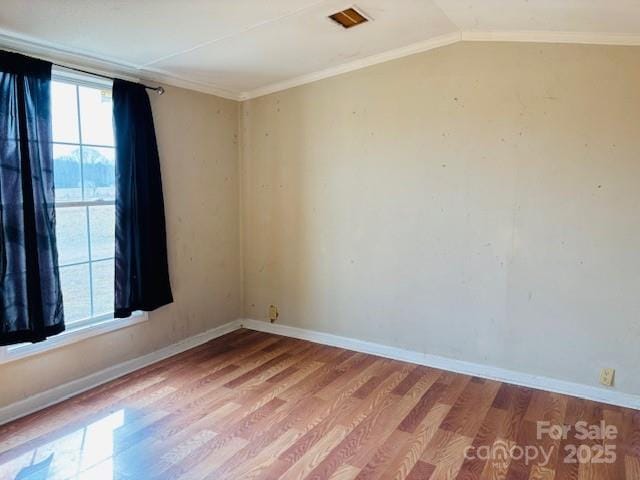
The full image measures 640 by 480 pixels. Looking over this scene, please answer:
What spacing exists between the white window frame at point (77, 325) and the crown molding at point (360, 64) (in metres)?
1.40

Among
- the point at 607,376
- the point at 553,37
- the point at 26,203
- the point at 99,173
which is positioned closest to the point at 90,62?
the point at 99,173

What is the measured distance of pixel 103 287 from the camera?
3193 millimetres

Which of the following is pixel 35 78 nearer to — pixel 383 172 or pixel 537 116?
pixel 383 172

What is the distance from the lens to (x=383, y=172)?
11.8 feet

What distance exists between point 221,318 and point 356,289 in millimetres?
1344

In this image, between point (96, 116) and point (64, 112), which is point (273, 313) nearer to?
point (96, 116)

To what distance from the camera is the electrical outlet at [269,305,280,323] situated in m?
4.27

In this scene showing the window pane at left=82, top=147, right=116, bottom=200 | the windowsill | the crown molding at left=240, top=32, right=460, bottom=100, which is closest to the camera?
the windowsill

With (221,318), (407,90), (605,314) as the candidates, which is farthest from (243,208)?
(605,314)

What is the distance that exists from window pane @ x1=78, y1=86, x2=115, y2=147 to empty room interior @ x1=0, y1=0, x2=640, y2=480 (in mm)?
14

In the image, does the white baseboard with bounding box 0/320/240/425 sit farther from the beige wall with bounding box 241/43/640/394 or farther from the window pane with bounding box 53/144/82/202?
the window pane with bounding box 53/144/82/202

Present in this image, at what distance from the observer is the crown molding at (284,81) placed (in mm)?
2660

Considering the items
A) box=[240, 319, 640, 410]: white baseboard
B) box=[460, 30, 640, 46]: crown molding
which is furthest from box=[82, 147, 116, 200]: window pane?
Result: box=[460, 30, 640, 46]: crown molding

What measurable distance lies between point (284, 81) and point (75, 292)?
2.37 m
